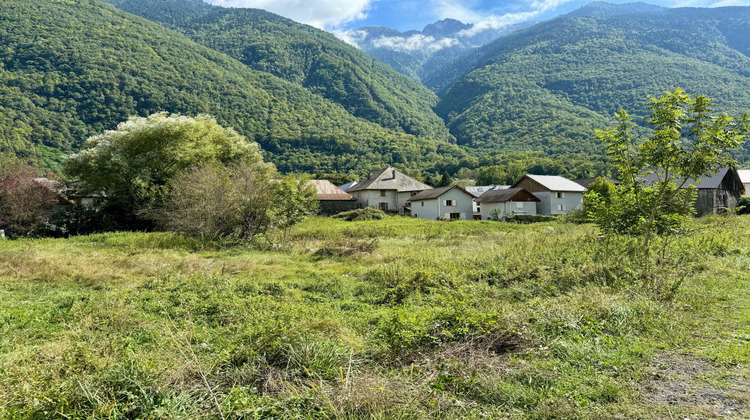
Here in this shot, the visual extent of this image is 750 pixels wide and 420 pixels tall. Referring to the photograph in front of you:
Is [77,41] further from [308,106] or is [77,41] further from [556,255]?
[556,255]

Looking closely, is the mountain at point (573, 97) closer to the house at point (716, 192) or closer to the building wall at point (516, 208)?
the house at point (716, 192)

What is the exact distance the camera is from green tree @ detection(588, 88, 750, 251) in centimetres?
949

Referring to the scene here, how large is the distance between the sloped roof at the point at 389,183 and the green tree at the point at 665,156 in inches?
1968

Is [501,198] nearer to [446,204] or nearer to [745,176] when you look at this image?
[446,204]

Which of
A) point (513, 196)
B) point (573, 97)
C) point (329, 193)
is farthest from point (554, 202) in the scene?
point (573, 97)

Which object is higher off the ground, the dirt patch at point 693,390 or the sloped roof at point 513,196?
the sloped roof at point 513,196

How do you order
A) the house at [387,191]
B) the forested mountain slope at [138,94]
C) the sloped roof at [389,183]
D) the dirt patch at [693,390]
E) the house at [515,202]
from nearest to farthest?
the dirt patch at [693,390], the house at [515,202], the house at [387,191], the sloped roof at [389,183], the forested mountain slope at [138,94]

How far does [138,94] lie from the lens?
95.9 m

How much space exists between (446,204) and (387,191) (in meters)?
12.6

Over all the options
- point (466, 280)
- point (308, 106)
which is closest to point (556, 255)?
point (466, 280)

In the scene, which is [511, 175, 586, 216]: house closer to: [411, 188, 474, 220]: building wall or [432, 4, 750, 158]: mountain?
[411, 188, 474, 220]: building wall

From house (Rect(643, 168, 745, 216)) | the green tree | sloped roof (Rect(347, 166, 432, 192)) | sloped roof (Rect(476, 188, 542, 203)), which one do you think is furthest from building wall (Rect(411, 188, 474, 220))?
the green tree

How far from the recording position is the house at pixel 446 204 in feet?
172

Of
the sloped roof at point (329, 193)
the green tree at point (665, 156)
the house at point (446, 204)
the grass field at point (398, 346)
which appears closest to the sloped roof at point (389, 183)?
the sloped roof at point (329, 193)
